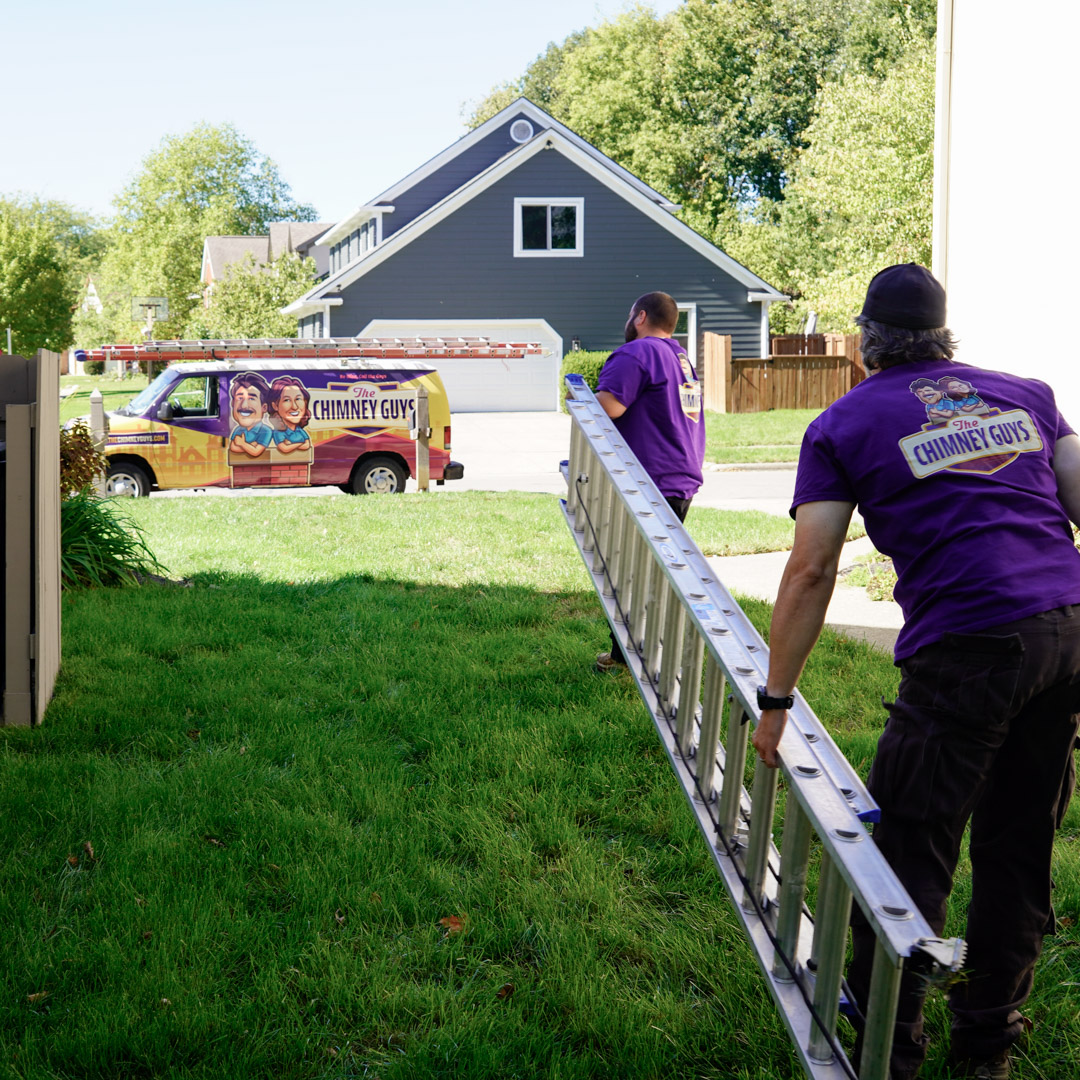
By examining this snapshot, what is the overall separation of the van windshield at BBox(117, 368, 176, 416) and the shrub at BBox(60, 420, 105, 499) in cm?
588

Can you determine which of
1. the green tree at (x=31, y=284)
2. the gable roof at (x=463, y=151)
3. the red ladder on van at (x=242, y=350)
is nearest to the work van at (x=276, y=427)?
the red ladder on van at (x=242, y=350)

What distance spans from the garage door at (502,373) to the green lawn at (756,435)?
6.10 m

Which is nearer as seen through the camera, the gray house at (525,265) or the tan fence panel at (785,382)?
the tan fence panel at (785,382)

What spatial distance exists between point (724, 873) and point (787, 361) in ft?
87.3

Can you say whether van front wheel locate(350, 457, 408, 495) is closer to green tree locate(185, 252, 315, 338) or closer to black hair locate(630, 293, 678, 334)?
black hair locate(630, 293, 678, 334)

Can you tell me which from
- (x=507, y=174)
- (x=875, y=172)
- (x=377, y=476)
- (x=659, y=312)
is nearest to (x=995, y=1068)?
(x=659, y=312)

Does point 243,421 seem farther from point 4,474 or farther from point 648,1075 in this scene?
point 648,1075

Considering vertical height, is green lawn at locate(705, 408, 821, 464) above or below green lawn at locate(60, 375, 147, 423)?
below

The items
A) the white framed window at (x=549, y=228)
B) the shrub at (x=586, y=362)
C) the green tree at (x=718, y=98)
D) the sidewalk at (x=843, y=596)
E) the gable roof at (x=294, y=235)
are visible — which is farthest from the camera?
the gable roof at (x=294, y=235)

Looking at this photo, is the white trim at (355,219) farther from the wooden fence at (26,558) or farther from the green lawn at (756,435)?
the wooden fence at (26,558)

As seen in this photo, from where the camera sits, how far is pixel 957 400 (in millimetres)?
2559

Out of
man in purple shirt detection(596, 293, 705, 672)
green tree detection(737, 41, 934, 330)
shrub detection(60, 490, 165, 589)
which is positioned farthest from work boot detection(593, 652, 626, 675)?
green tree detection(737, 41, 934, 330)

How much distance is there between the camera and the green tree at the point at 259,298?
35375 mm

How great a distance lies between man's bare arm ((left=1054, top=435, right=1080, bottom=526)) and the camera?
2.63 m
